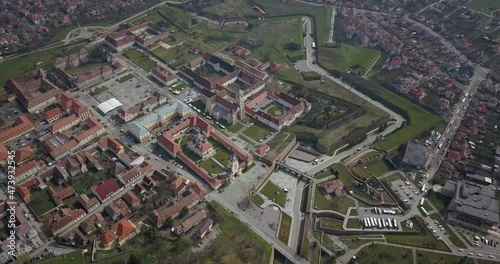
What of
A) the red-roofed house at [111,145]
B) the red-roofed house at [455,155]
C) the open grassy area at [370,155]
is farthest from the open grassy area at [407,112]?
the red-roofed house at [111,145]

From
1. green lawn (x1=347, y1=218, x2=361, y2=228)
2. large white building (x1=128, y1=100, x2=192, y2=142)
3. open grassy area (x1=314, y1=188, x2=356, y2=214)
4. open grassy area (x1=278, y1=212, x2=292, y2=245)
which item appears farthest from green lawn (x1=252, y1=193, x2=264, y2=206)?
large white building (x1=128, y1=100, x2=192, y2=142)

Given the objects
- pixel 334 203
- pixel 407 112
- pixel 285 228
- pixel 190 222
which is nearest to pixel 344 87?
pixel 407 112

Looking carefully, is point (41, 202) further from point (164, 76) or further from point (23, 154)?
point (164, 76)

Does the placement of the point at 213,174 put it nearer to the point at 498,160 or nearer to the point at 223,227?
the point at 223,227

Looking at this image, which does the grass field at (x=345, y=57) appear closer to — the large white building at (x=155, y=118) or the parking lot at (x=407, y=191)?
the parking lot at (x=407, y=191)

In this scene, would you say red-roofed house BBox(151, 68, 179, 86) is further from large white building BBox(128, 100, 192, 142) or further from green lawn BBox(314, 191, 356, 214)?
green lawn BBox(314, 191, 356, 214)

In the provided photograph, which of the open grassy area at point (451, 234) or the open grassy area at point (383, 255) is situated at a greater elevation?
the open grassy area at point (451, 234)

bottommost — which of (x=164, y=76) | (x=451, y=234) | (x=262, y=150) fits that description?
(x=164, y=76)
